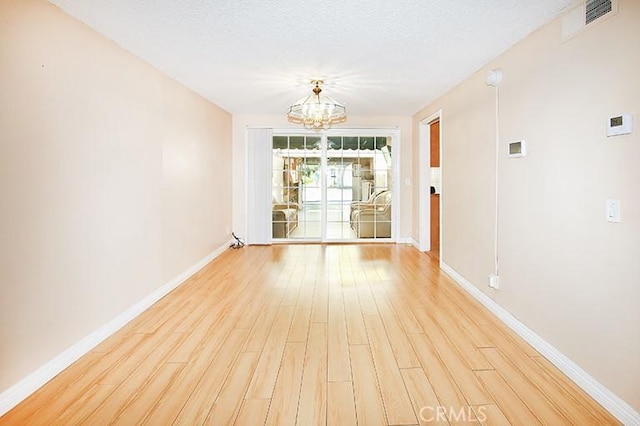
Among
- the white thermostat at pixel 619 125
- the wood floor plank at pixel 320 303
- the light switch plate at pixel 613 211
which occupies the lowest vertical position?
the wood floor plank at pixel 320 303

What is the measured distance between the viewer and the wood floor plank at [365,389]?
6.36 feet

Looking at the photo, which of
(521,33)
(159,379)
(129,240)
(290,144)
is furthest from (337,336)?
(290,144)

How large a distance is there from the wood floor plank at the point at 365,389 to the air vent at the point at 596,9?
7.94 feet

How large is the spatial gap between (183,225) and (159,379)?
2.48 meters

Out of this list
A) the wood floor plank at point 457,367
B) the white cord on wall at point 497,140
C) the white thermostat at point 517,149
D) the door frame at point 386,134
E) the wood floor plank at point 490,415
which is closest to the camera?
the wood floor plank at point 490,415

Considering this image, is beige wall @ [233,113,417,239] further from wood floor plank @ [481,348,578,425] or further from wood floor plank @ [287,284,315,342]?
wood floor plank @ [481,348,578,425]

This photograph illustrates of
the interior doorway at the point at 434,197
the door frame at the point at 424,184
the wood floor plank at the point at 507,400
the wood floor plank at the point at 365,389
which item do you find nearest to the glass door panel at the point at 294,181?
the door frame at the point at 424,184

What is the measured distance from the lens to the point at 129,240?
130 inches

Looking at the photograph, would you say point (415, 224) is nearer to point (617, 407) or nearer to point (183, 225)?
point (183, 225)

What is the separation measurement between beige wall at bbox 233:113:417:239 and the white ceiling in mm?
2209

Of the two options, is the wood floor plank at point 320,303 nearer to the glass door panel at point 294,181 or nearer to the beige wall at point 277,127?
the glass door panel at point 294,181

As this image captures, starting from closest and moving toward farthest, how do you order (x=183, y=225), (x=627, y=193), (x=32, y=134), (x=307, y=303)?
(x=627, y=193) < (x=32, y=134) < (x=307, y=303) < (x=183, y=225)

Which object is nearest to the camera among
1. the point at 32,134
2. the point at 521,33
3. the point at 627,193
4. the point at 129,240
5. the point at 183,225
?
the point at 627,193

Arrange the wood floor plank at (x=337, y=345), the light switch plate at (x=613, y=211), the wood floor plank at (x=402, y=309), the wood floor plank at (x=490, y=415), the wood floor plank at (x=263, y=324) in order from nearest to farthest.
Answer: the wood floor plank at (x=490, y=415)
the light switch plate at (x=613, y=211)
the wood floor plank at (x=337, y=345)
the wood floor plank at (x=263, y=324)
the wood floor plank at (x=402, y=309)
